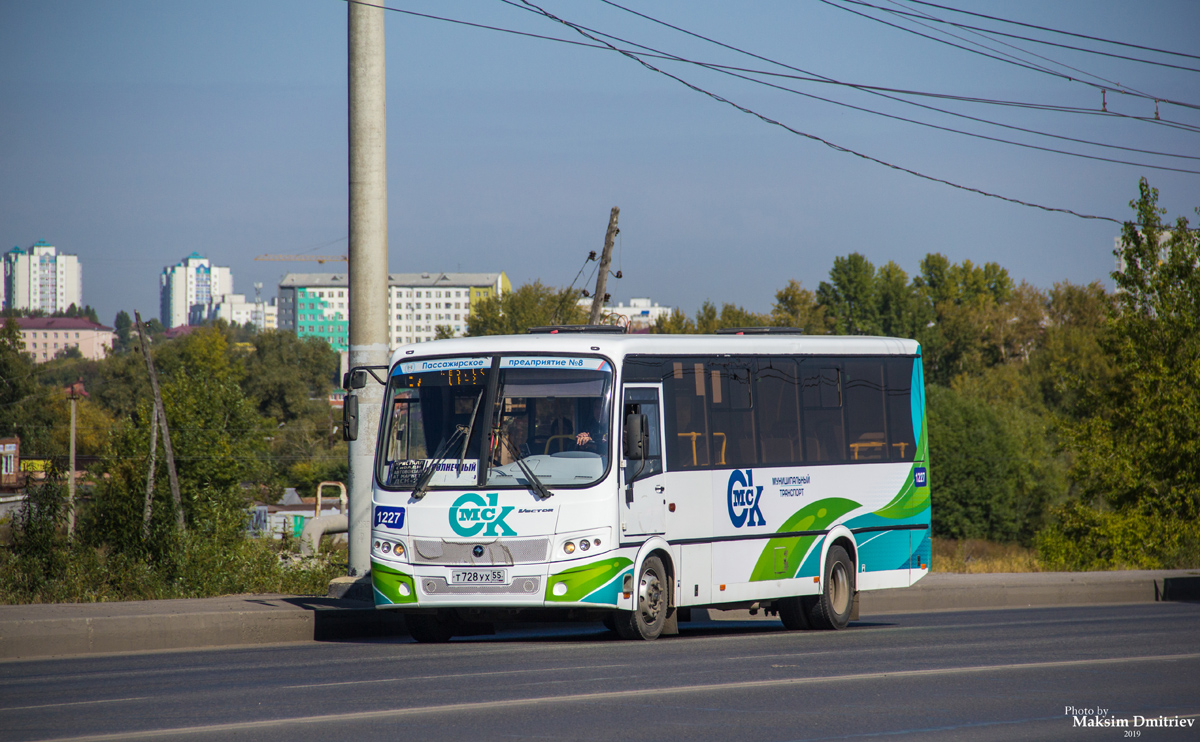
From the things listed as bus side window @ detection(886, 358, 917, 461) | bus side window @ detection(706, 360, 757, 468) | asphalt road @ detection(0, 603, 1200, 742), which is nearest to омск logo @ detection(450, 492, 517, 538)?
asphalt road @ detection(0, 603, 1200, 742)

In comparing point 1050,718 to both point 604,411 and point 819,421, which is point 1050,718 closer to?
point 604,411

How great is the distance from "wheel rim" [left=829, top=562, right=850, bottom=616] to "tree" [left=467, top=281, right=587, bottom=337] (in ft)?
161

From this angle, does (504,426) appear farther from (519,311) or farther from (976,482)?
(519,311)

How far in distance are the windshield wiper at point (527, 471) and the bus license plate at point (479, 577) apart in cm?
83

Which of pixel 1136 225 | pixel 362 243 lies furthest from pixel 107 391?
pixel 362 243

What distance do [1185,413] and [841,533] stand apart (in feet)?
62.8

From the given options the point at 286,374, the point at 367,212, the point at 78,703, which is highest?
the point at 286,374

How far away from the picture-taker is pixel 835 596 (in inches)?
609

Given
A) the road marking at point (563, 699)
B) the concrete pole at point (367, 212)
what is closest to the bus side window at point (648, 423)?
the road marking at point (563, 699)

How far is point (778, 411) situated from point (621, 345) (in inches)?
103

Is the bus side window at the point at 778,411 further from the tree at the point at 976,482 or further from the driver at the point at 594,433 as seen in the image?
the tree at the point at 976,482

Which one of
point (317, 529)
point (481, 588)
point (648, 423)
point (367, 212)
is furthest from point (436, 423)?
point (317, 529)

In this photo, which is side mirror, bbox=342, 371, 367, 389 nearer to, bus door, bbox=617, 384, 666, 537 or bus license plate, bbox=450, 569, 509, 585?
bus license plate, bbox=450, 569, 509, 585

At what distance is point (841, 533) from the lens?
15492 mm
